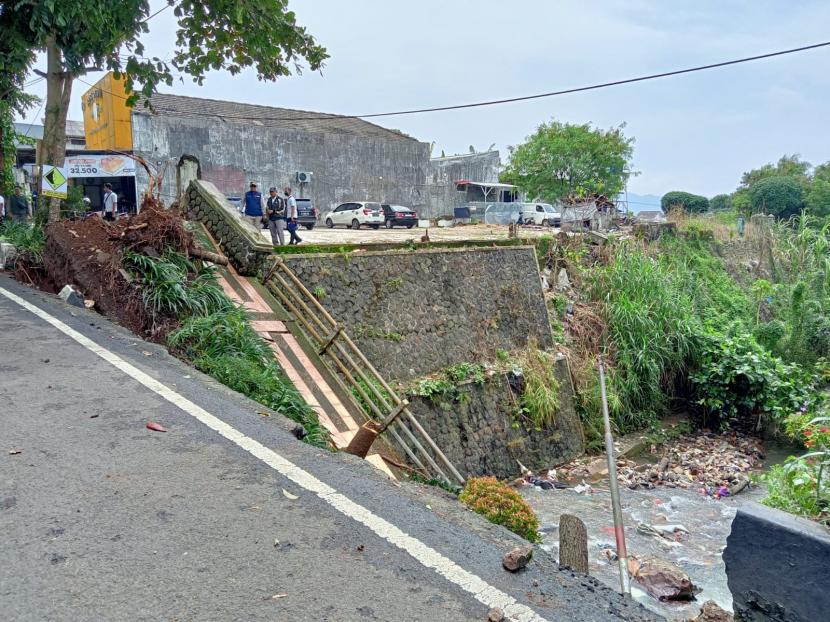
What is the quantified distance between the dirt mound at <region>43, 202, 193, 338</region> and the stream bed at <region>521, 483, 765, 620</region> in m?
5.77

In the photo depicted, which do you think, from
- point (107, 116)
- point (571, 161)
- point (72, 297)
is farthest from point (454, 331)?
point (571, 161)

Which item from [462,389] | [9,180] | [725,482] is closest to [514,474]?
[462,389]

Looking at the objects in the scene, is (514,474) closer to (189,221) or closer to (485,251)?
(485,251)

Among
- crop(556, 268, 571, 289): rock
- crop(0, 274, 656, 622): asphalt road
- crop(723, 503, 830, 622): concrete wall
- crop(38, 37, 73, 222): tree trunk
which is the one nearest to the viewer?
crop(723, 503, 830, 622): concrete wall

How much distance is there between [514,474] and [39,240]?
914 centimetres

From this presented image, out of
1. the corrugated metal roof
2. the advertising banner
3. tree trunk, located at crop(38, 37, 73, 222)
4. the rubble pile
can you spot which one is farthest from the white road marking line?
the corrugated metal roof

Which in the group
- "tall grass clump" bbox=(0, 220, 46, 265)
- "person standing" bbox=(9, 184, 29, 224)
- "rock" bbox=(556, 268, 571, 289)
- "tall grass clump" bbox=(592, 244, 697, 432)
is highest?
"person standing" bbox=(9, 184, 29, 224)

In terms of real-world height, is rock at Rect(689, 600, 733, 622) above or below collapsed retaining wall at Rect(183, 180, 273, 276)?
below

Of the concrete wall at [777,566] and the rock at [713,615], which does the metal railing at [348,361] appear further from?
the concrete wall at [777,566]

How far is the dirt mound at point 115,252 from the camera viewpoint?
826 cm

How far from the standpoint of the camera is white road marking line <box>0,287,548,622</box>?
2.98 meters

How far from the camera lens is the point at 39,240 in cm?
1145

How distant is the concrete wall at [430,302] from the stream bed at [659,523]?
297 centimetres

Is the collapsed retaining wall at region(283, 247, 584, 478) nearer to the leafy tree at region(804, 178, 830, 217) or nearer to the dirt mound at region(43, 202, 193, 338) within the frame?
the dirt mound at region(43, 202, 193, 338)
